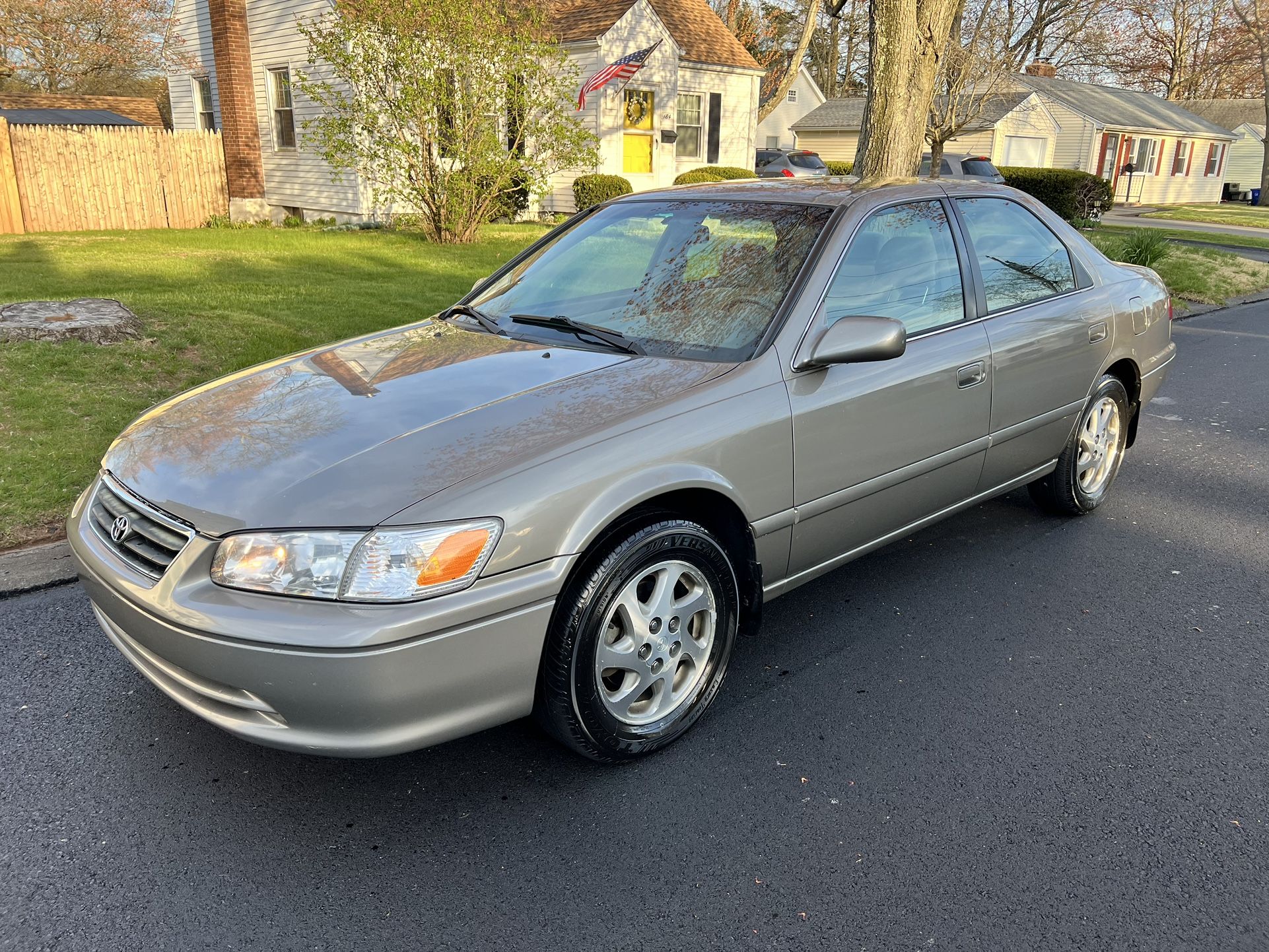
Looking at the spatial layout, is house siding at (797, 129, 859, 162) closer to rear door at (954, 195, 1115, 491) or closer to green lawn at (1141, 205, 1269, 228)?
green lawn at (1141, 205, 1269, 228)

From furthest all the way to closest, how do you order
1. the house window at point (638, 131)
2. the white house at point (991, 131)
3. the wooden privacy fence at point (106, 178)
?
1. the white house at point (991, 131)
2. the house window at point (638, 131)
3. the wooden privacy fence at point (106, 178)

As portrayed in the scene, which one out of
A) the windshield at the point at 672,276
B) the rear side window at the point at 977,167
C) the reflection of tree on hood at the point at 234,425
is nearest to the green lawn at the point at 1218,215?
the rear side window at the point at 977,167

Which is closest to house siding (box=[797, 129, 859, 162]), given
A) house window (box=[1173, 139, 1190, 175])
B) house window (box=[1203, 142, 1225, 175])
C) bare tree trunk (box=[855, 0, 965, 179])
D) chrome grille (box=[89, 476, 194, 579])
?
house window (box=[1173, 139, 1190, 175])

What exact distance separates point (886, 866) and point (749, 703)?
861 mm

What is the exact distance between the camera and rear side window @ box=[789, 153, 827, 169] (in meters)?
29.6

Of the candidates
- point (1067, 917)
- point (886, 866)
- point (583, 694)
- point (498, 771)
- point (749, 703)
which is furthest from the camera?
point (749, 703)

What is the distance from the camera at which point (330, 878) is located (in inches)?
97.3

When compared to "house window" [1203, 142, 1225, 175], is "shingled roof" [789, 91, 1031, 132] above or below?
above

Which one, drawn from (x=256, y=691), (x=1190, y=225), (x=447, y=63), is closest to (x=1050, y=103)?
(x=1190, y=225)

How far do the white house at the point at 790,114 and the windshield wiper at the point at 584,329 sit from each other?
42.7m

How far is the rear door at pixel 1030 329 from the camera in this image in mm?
4062

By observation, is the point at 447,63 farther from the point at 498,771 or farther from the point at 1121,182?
the point at 1121,182

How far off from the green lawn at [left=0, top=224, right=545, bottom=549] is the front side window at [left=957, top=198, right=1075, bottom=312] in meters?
4.40

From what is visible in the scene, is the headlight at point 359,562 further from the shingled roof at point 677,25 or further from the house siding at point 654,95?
the shingled roof at point 677,25
